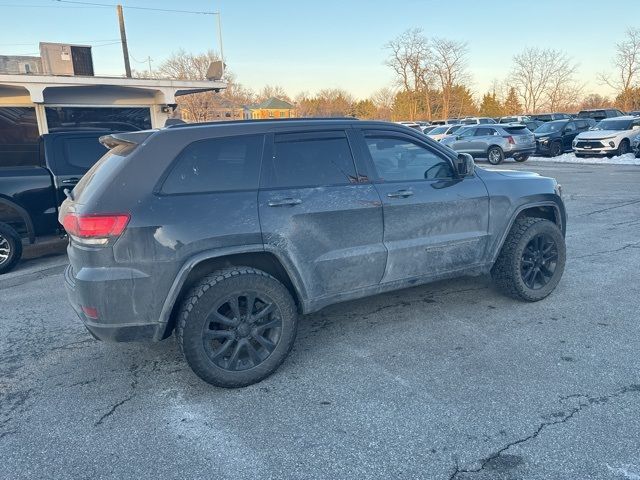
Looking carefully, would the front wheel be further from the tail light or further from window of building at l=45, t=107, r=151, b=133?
the tail light

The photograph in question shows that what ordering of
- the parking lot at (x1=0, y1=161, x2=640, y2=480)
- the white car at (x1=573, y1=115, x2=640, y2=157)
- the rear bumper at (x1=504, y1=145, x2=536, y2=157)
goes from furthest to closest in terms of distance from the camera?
the white car at (x1=573, y1=115, x2=640, y2=157) → the rear bumper at (x1=504, y1=145, x2=536, y2=157) → the parking lot at (x1=0, y1=161, x2=640, y2=480)

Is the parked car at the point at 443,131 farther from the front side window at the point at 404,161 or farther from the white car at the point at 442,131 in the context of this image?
the front side window at the point at 404,161

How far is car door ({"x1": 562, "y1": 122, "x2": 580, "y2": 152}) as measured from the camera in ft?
74.0

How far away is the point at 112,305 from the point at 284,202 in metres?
1.30

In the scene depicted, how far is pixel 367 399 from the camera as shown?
9.95 feet

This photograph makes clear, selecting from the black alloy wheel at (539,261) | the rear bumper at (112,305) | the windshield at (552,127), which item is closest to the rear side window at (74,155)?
the rear bumper at (112,305)

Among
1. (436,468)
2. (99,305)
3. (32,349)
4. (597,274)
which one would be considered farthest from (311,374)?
(597,274)

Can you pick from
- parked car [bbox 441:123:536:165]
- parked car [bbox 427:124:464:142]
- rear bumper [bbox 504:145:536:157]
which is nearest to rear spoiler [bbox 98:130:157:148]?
parked car [bbox 441:123:536:165]

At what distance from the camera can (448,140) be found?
21578 mm

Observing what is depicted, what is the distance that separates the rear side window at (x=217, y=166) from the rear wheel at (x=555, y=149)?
22150 mm

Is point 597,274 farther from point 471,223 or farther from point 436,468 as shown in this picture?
point 436,468

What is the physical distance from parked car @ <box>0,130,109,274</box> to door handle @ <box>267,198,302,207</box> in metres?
4.63

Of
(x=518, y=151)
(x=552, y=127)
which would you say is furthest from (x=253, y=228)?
(x=552, y=127)

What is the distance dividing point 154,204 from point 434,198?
7.31 feet
